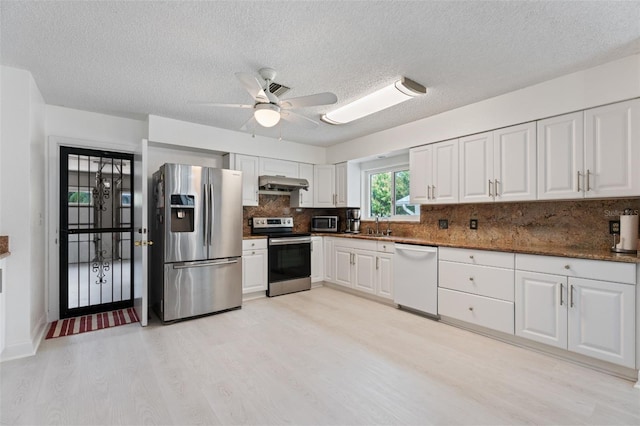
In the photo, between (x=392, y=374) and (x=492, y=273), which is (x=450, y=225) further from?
(x=392, y=374)

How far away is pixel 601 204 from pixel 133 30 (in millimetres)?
3970

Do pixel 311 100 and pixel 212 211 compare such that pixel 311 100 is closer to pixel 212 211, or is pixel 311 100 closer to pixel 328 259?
pixel 212 211

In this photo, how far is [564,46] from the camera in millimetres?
2145

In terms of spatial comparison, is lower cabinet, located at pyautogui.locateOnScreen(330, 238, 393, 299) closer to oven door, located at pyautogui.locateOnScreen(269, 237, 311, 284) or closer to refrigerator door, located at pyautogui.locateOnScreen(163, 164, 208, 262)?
oven door, located at pyautogui.locateOnScreen(269, 237, 311, 284)

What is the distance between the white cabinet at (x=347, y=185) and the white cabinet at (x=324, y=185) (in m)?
0.08

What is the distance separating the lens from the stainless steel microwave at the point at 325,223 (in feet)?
16.8

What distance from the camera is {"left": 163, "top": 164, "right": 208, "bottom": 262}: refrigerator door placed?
331cm

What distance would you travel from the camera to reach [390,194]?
15.8 ft

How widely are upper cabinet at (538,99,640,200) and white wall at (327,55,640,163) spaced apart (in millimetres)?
102

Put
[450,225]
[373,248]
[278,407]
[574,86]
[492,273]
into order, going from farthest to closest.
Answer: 1. [373,248]
2. [450,225]
3. [492,273]
4. [574,86]
5. [278,407]

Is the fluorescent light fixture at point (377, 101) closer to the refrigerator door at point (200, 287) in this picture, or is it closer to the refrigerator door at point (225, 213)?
the refrigerator door at point (225, 213)

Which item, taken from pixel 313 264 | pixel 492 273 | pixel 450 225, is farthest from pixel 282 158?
pixel 492 273

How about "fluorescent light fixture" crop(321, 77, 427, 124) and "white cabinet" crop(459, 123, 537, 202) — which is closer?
"fluorescent light fixture" crop(321, 77, 427, 124)

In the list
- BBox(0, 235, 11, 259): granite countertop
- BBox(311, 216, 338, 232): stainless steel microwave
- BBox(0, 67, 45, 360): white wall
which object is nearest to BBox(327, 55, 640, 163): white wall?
BBox(311, 216, 338, 232): stainless steel microwave
